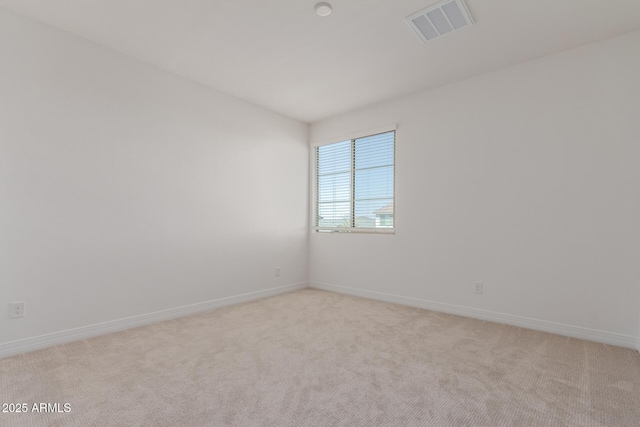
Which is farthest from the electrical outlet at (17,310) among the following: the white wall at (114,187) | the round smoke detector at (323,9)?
the round smoke detector at (323,9)

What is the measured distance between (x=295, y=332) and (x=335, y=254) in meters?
1.93

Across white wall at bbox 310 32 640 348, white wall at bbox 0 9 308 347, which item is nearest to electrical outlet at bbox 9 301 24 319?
white wall at bbox 0 9 308 347

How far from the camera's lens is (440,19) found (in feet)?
8.36

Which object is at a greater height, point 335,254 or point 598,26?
point 598,26

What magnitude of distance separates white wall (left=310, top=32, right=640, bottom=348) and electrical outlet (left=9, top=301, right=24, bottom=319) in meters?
3.59

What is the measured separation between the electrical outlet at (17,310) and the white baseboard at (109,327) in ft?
0.65

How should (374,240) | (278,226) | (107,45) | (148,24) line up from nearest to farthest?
(148,24) → (107,45) → (374,240) → (278,226)

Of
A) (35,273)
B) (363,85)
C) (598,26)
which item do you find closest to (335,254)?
(363,85)

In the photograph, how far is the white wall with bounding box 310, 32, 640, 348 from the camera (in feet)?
9.00

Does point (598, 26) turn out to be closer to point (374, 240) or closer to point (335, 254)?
point (374, 240)

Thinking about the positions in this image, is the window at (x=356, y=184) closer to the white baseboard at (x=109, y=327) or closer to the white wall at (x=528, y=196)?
the white wall at (x=528, y=196)

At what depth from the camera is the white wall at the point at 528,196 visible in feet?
9.00

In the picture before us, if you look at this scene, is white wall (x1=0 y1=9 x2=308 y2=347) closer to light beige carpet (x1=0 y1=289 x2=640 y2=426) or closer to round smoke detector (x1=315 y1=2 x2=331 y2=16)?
light beige carpet (x1=0 y1=289 x2=640 y2=426)

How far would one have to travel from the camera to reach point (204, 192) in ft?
12.4
